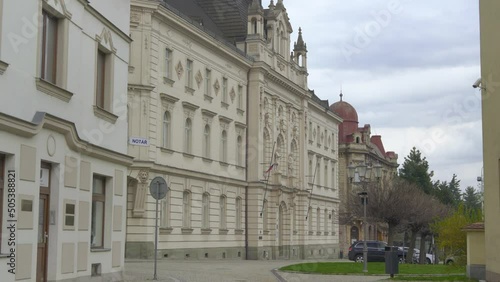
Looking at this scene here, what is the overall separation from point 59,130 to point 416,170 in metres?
92.9

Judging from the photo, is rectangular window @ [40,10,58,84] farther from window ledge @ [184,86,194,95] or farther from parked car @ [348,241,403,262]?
parked car @ [348,241,403,262]

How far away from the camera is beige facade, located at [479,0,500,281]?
2122 cm

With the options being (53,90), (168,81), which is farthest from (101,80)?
(168,81)

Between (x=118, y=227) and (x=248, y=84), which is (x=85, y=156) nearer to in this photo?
(x=118, y=227)

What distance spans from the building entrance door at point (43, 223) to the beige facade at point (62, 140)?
0.07 ft

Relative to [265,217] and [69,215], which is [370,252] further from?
[69,215]

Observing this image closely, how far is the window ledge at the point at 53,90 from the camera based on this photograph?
1580cm

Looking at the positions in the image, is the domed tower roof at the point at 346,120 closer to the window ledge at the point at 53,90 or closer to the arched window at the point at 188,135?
the arched window at the point at 188,135

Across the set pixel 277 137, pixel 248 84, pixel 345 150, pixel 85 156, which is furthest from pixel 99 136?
pixel 345 150

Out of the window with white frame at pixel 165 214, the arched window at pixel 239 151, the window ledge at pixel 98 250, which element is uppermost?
the arched window at pixel 239 151

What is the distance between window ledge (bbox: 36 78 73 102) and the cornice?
0.49 metres

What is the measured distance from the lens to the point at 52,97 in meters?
16.5

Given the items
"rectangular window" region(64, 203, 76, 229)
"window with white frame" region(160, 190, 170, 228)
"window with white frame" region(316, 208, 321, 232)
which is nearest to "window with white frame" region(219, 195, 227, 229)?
"window with white frame" region(160, 190, 170, 228)

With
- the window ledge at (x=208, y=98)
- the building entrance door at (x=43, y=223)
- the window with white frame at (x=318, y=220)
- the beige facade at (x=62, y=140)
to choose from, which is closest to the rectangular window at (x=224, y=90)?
the window ledge at (x=208, y=98)
